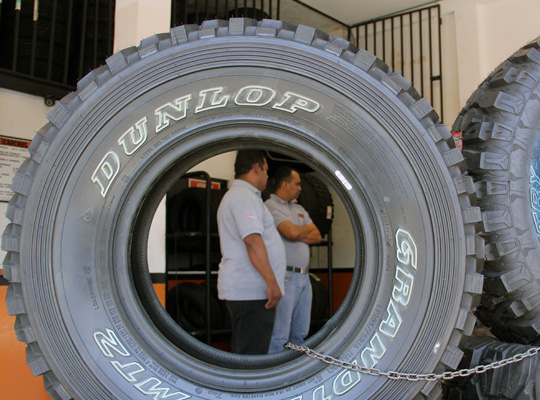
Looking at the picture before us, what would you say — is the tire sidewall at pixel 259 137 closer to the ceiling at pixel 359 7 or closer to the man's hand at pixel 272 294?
the man's hand at pixel 272 294

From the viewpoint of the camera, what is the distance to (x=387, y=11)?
5195 millimetres

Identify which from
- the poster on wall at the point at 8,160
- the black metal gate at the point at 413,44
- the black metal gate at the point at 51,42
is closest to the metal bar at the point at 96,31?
the black metal gate at the point at 51,42

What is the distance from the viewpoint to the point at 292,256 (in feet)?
11.5

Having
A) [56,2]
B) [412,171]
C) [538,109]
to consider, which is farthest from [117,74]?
[56,2]

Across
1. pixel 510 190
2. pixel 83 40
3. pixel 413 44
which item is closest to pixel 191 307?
pixel 83 40

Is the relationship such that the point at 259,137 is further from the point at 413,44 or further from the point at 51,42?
the point at 413,44

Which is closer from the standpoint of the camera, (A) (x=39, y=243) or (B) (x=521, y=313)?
(A) (x=39, y=243)

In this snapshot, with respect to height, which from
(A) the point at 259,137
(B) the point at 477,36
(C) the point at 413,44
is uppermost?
(C) the point at 413,44

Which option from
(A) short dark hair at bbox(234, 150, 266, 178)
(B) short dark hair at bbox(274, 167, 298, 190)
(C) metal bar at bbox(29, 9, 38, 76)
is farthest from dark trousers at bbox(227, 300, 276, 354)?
(C) metal bar at bbox(29, 9, 38, 76)

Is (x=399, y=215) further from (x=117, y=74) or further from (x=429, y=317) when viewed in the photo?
(x=117, y=74)

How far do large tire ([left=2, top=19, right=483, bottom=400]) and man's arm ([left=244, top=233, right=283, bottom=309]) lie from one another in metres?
1.09

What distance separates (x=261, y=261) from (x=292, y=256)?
1.03m

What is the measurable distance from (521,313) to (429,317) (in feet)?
1.84

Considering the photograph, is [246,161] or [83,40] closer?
[246,161]
